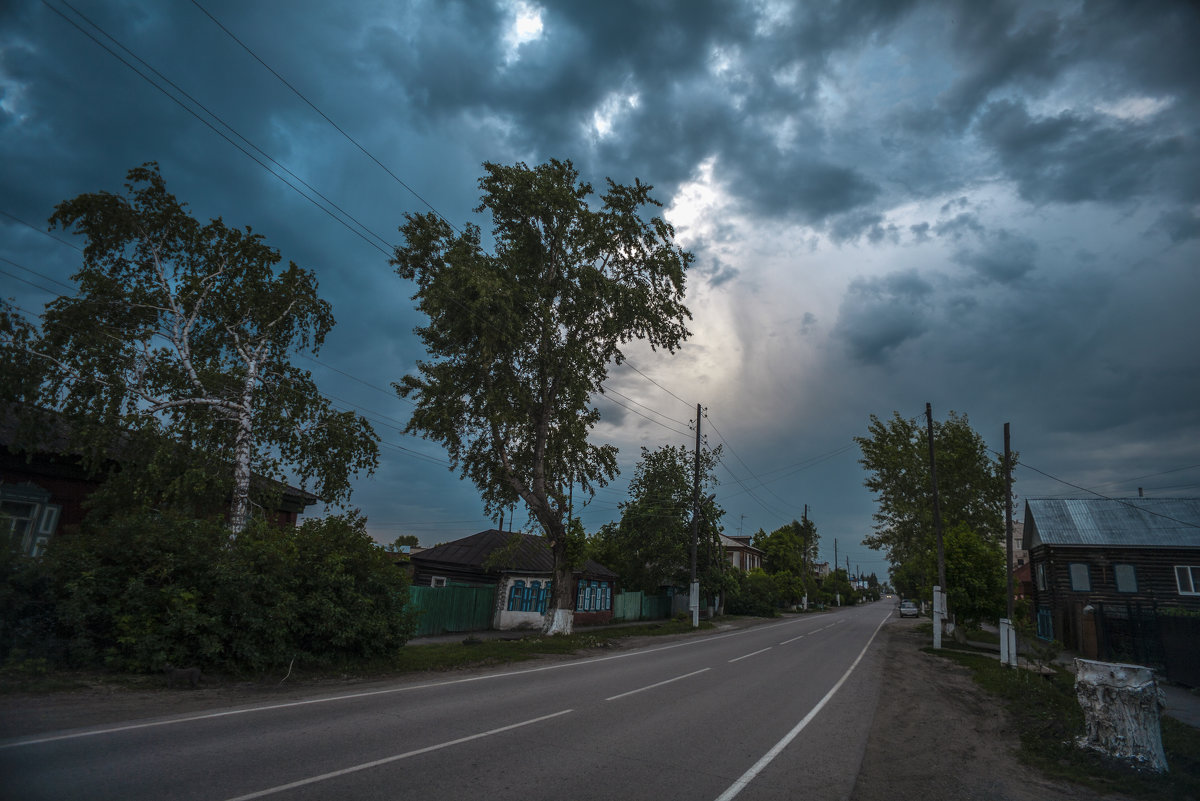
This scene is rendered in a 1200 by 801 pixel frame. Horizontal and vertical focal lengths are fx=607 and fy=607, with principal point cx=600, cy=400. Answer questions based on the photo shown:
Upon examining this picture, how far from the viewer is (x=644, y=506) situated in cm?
4309

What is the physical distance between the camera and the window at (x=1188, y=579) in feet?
94.7

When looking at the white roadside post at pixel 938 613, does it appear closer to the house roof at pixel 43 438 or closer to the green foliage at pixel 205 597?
the green foliage at pixel 205 597

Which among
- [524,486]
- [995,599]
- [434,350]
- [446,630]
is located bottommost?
[446,630]

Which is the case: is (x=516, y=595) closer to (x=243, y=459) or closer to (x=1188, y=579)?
(x=243, y=459)

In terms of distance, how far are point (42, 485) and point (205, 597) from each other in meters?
9.16

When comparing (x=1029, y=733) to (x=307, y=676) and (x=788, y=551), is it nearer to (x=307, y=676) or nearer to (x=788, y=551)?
(x=307, y=676)

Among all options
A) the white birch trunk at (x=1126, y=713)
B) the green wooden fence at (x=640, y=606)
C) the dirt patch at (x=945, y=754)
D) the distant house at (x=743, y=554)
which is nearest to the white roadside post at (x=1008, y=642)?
the dirt patch at (x=945, y=754)

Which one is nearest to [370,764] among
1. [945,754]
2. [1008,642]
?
[945,754]

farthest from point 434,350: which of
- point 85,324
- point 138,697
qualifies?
point 138,697

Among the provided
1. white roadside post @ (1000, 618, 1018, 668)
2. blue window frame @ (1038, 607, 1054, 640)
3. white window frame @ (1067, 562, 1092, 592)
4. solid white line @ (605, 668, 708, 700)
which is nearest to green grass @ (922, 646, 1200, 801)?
white roadside post @ (1000, 618, 1018, 668)

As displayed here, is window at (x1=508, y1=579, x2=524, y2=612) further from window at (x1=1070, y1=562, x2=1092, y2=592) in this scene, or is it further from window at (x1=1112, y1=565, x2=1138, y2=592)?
window at (x1=1112, y1=565, x2=1138, y2=592)

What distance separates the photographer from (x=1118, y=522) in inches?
1241

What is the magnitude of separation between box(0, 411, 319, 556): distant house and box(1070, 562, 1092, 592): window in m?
36.7

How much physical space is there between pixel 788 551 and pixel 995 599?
52138mm
